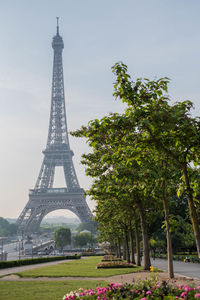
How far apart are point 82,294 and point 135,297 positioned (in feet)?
5.35

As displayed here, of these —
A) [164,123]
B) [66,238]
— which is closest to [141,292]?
[164,123]

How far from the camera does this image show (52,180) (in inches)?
4336

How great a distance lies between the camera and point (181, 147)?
10.5 m

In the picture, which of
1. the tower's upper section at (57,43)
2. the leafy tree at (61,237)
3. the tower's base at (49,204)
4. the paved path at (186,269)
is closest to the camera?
the paved path at (186,269)

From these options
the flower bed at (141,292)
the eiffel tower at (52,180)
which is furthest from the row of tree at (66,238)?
the flower bed at (141,292)

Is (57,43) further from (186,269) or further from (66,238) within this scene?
(186,269)

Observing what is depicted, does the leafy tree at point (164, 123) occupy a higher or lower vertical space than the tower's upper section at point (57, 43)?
lower

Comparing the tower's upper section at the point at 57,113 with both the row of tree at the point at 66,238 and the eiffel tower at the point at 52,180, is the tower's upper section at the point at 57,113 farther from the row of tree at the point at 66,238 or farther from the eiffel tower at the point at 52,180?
the row of tree at the point at 66,238

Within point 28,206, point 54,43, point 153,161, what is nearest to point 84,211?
point 28,206

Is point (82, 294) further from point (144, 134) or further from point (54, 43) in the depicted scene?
point (54, 43)

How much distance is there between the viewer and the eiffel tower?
103 m

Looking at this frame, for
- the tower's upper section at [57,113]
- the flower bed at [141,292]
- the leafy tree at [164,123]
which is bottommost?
the flower bed at [141,292]

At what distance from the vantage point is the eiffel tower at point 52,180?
103 meters

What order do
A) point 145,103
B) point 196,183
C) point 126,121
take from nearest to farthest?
1. point 126,121
2. point 196,183
3. point 145,103
